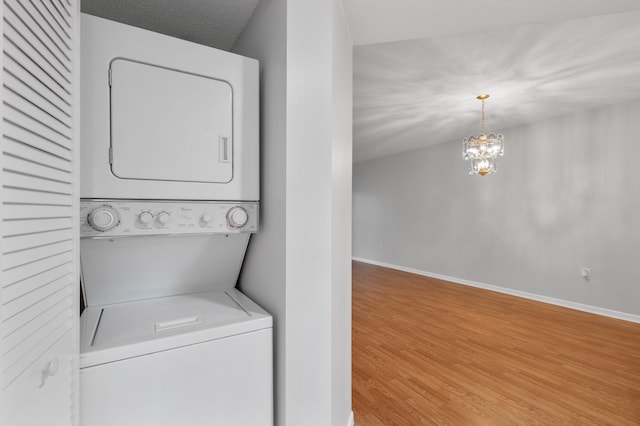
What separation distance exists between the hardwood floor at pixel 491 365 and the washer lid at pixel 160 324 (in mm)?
1145

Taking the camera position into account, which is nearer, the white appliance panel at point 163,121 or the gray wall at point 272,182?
the white appliance panel at point 163,121

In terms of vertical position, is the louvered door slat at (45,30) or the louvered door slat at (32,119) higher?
the louvered door slat at (45,30)

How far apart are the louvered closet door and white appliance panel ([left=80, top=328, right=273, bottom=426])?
0.09 m

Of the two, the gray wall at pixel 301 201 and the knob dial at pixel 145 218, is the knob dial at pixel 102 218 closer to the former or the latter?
the knob dial at pixel 145 218

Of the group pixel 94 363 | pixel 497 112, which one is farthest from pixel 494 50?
pixel 94 363

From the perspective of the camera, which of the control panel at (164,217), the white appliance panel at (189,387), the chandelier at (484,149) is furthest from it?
the chandelier at (484,149)

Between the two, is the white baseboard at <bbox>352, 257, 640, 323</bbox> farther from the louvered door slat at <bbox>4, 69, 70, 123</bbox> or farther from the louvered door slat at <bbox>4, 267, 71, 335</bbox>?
the louvered door slat at <bbox>4, 69, 70, 123</bbox>

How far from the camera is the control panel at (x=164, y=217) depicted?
996 mm

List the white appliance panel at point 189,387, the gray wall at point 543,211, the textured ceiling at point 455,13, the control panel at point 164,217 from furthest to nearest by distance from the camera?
the gray wall at point 543,211, the textured ceiling at point 455,13, the control panel at point 164,217, the white appliance panel at point 189,387

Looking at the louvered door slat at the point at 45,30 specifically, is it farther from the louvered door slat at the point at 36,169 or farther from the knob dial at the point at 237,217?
the knob dial at the point at 237,217

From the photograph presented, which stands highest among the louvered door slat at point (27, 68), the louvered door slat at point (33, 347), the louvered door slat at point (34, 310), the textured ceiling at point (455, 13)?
the textured ceiling at point (455, 13)

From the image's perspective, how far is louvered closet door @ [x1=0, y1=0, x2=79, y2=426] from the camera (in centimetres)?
55

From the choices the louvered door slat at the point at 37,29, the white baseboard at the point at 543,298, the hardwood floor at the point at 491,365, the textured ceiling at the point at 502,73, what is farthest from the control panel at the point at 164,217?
the white baseboard at the point at 543,298

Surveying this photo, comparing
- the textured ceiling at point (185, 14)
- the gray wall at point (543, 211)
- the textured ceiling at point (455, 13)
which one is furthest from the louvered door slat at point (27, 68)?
the gray wall at point (543, 211)
